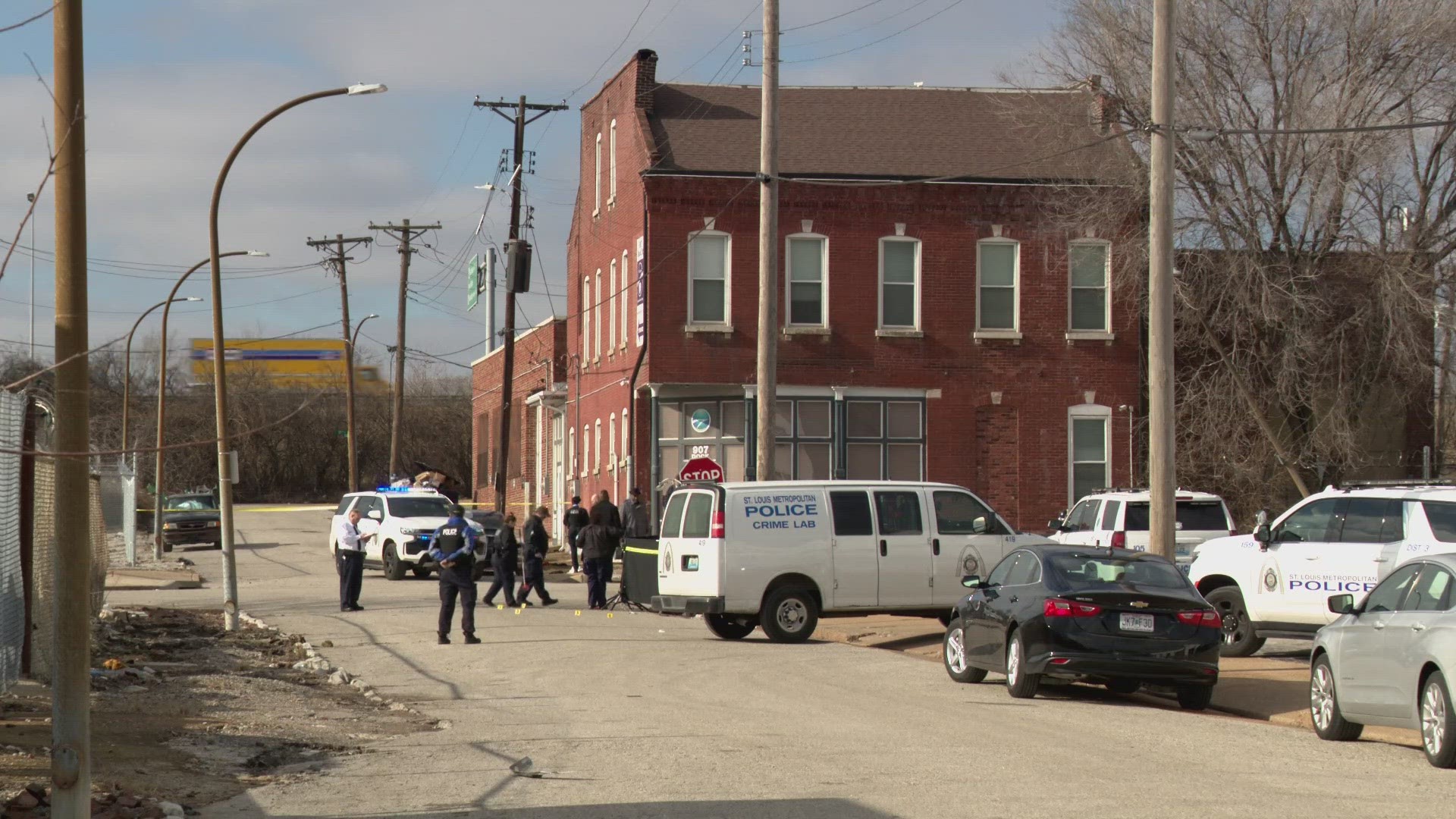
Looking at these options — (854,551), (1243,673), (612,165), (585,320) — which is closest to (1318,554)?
(1243,673)

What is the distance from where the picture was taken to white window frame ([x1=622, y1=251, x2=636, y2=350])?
39812 millimetres

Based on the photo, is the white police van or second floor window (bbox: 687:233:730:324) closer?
the white police van

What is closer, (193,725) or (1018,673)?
(193,725)

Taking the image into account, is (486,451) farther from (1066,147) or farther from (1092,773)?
(1092,773)

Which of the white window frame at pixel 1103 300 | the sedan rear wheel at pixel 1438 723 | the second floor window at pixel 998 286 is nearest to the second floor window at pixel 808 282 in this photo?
the second floor window at pixel 998 286

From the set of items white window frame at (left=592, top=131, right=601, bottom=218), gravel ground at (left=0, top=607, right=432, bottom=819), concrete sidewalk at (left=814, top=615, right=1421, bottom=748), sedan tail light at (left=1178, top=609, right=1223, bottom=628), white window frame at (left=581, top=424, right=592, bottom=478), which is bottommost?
concrete sidewalk at (left=814, top=615, right=1421, bottom=748)

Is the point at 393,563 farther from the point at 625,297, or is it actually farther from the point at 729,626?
the point at 729,626

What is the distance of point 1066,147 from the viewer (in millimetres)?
35938

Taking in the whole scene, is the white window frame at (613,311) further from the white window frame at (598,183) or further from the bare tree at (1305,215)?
the bare tree at (1305,215)

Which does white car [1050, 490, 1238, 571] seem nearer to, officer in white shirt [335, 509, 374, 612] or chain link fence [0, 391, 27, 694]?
officer in white shirt [335, 509, 374, 612]

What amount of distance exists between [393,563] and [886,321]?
12.2m

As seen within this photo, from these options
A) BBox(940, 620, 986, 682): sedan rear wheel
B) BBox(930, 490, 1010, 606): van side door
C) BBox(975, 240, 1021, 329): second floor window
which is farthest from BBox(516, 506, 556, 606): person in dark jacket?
BBox(975, 240, 1021, 329): second floor window

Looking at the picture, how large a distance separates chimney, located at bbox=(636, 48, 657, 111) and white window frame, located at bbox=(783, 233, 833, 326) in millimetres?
5057

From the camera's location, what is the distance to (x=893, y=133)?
131 feet
